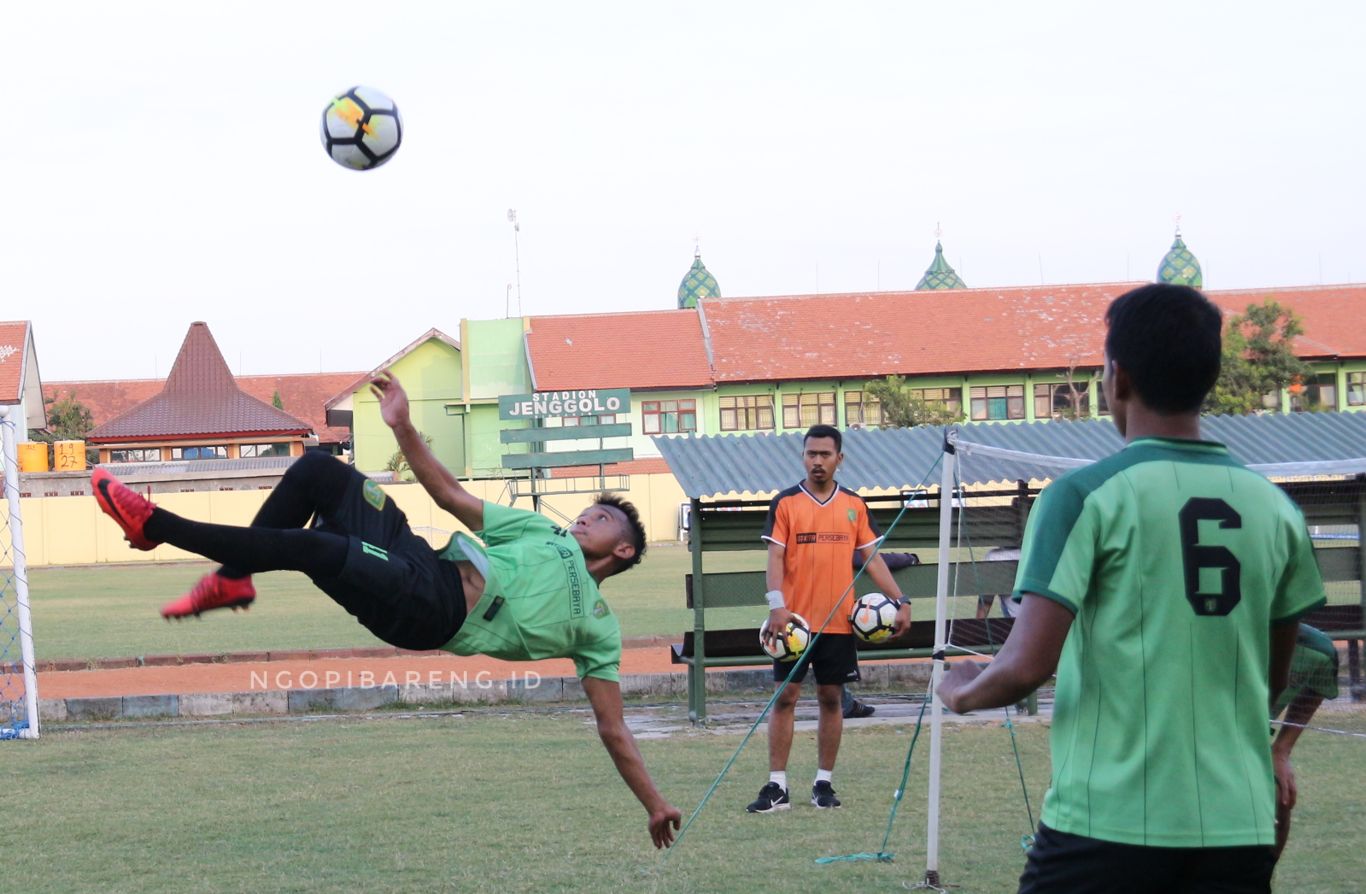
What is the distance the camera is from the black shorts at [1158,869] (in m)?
3.42

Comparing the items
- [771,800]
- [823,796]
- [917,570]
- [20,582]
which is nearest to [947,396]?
[917,570]

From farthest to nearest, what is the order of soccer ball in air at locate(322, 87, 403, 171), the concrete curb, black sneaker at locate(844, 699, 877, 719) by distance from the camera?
the concrete curb < black sneaker at locate(844, 699, 877, 719) < soccer ball in air at locate(322, 87, 403, 171)

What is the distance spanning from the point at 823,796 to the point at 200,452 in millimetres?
65599

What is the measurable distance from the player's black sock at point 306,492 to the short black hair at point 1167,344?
3.75 m

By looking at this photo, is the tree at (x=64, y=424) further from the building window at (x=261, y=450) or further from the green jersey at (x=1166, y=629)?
the green jersey at (x=1166, y=629)

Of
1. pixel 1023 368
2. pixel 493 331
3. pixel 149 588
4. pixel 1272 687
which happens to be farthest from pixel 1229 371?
pixel 1272 687

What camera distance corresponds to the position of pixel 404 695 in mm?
15805

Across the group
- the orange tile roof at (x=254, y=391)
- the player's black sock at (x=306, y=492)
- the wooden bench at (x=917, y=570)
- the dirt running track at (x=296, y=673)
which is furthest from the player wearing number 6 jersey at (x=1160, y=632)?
the orange tile roof at (x=254, y=391)

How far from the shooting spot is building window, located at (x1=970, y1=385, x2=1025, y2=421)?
64438 millimetres

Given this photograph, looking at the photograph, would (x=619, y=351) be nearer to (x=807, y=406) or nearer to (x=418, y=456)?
(x=807, y=406)

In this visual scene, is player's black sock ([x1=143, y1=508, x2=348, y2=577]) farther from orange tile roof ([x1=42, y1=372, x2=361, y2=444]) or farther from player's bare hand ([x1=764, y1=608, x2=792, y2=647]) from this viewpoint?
orange tile roof ([x1=42, y1=372, x2=361, y2=444])

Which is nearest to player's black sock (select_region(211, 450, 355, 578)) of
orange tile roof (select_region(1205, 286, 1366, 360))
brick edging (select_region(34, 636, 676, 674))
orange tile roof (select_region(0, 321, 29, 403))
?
brick edging (select_region(34, 636, 676, 674))

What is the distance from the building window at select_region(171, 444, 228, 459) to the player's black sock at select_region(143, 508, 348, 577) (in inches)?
2678

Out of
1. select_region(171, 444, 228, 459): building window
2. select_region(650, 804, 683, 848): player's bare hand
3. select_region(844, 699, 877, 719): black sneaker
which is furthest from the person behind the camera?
select_region(171, 444, 228, 459): building window
